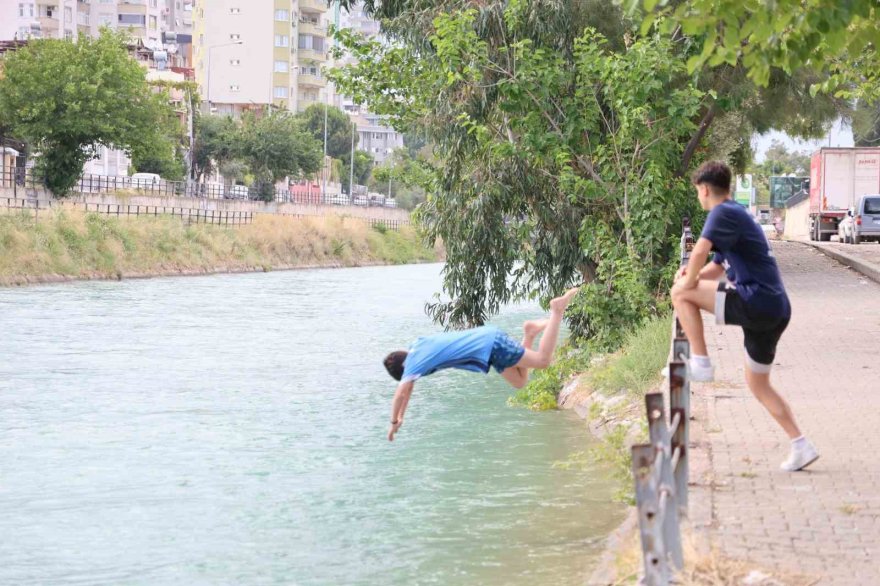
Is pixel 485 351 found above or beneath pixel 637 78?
beneath

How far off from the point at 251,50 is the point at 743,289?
390 feet

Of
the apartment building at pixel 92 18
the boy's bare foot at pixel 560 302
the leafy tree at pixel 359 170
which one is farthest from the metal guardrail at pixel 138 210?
the leafy tree at pixel 359 170

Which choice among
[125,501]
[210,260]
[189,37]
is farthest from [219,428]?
[189,37]

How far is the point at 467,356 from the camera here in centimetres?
978

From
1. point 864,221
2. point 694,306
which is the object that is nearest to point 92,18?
point 864,221

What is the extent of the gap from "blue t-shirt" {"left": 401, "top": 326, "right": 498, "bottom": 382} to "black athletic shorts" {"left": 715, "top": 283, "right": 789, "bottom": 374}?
1.86 metres

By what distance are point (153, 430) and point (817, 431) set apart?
9.30 m

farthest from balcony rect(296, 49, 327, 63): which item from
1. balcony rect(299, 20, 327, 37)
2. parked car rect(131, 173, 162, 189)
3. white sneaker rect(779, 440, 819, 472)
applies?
white sneaker rect(779, 440, 819, 472)

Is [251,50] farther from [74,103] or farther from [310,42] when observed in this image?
[74,103]

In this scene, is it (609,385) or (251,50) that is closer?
(609,385)

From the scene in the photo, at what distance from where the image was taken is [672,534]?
6395 mm

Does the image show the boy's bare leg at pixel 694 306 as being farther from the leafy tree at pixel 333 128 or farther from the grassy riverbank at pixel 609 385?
the leafy tree at pixel 333 128

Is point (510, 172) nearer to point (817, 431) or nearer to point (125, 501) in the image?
point (125, 501)

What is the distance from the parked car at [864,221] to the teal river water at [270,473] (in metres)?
22.2
